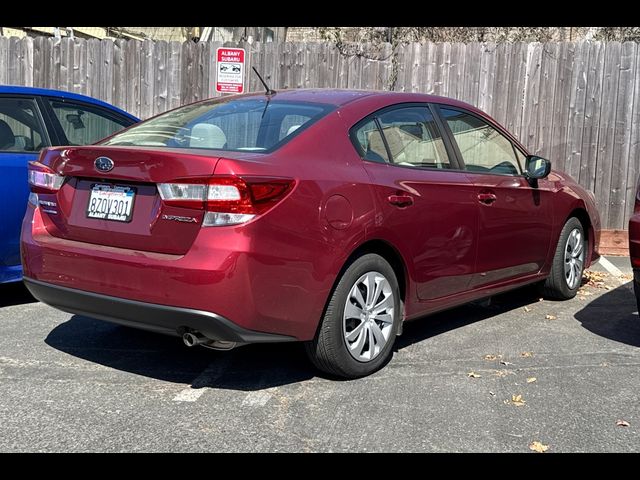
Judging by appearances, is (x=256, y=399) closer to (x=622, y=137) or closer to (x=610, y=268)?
(x=610, y=268)

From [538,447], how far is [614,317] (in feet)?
9.57

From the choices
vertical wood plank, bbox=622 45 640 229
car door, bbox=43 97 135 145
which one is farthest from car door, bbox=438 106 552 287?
vertical wood plank, bbox=622 45 640 229

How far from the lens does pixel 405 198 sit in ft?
14.3

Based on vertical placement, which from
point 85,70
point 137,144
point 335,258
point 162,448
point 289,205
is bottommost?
point 162,448

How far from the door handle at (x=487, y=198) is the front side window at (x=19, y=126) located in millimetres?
3378

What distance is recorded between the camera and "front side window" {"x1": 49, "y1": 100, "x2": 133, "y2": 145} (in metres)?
5.99

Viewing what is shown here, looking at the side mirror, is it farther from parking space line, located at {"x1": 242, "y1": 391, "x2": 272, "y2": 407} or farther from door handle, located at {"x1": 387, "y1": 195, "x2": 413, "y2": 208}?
parking space line, located at {"x1": 242, "y1": 391, "x2": 272, "y2": 407}

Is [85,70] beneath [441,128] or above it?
above

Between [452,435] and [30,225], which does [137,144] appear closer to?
[30,225]

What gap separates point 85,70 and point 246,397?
6914 mm

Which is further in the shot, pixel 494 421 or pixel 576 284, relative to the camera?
pixel 576 284

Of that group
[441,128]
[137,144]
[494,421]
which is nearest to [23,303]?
[137,144]

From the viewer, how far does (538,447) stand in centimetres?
332

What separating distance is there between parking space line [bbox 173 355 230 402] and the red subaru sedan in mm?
394
